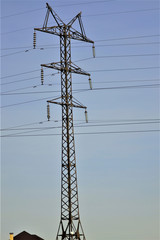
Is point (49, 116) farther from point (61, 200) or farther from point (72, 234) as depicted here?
point (72, 234)

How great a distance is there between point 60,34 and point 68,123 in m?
11.0

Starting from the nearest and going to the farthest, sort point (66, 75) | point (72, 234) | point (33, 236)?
point (72, 234)
point (66, 75)
point (33, 236)

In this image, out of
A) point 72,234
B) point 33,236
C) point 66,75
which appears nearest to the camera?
point 72,234

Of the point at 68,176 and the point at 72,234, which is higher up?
the point at 68,176

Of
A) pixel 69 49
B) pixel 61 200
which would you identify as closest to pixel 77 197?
pixel 61 200

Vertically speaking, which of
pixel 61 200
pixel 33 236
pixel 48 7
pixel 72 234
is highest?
pixel 48 7

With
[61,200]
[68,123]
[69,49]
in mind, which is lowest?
[61,200]

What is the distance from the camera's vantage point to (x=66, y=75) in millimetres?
51812

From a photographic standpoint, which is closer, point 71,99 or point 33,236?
point 71,99

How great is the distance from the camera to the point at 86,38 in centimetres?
5397

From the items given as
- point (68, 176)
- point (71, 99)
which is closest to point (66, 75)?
point (71, 99)

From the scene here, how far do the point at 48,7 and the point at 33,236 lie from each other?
142ft

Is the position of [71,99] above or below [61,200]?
above

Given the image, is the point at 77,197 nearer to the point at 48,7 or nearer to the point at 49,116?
the point at 49,116
